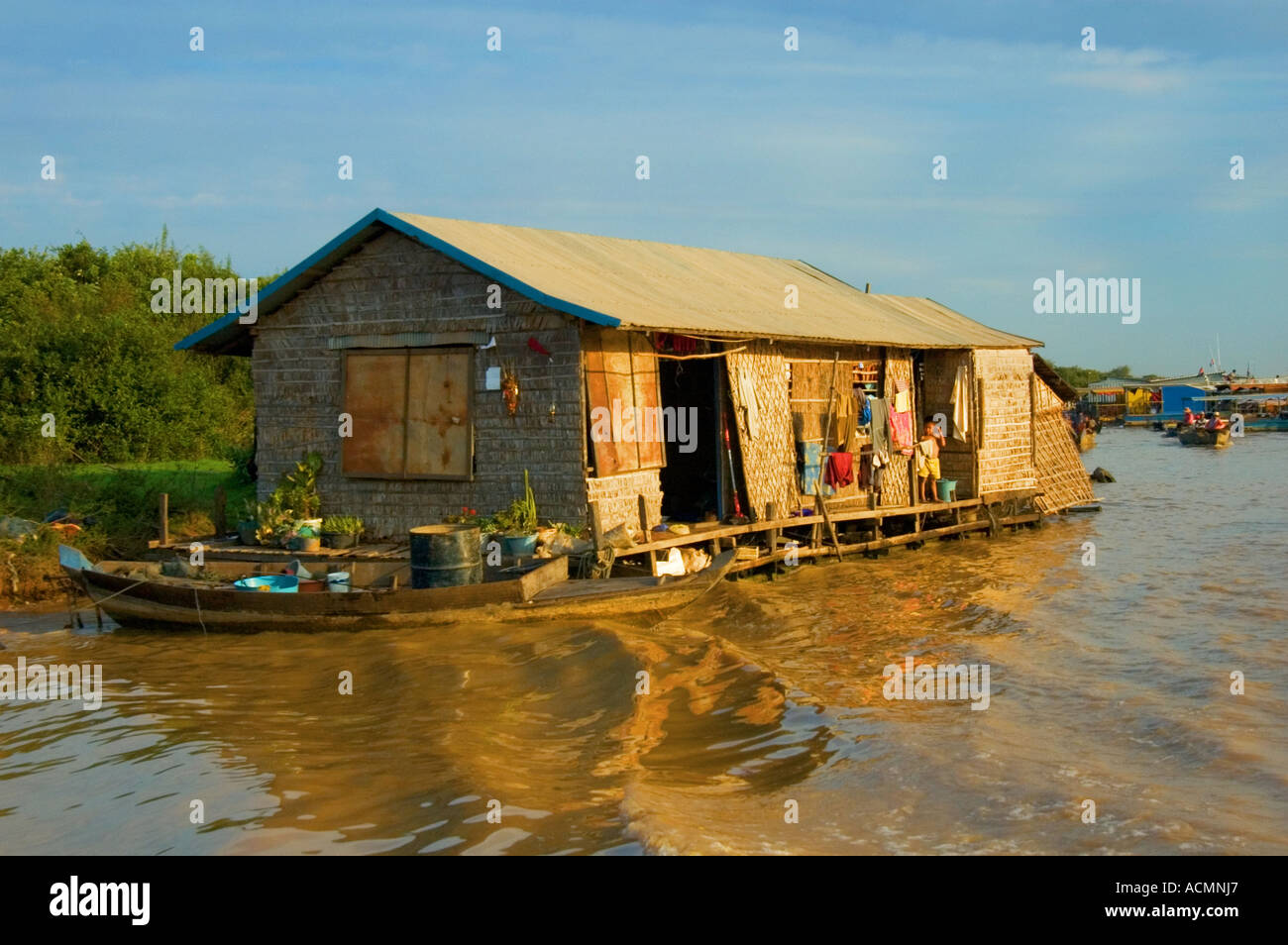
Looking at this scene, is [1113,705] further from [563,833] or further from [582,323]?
[582,323]

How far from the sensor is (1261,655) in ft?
37.1

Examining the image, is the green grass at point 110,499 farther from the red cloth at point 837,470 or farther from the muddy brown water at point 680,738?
the red cloth at point 837,470

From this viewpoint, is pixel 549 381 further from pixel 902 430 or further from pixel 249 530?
pixel 902 430

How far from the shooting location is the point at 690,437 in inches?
679

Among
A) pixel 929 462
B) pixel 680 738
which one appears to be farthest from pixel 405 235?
pixel 929 462

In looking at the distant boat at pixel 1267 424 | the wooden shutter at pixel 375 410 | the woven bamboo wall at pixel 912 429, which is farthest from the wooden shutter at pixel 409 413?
the distant boat at pixel 1267 424

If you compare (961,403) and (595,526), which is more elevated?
(961,403)

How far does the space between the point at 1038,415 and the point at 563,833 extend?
18385mm

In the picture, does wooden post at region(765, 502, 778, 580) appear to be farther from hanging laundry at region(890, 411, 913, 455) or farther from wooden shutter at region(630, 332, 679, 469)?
hanging laundry at region(890, 411, 913, 455)

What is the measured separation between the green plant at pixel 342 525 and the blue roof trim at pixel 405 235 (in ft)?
9.19

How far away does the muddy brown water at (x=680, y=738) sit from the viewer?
630cm

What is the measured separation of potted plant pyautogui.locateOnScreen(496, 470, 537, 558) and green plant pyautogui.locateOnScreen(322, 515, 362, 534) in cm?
197
